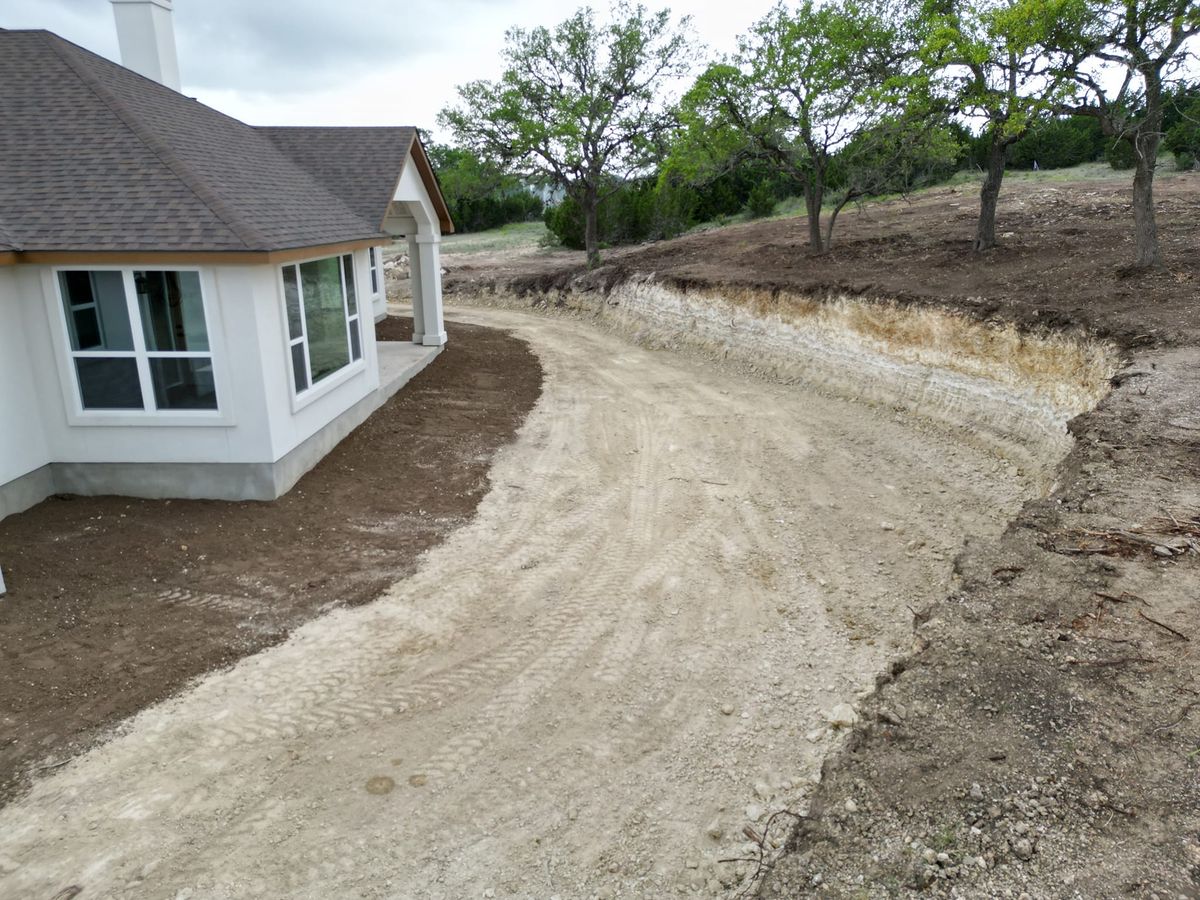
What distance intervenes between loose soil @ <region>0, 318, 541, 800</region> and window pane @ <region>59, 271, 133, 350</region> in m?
1.96

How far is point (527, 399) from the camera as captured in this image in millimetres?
15109

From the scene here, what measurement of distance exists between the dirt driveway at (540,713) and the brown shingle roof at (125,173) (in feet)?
15.4

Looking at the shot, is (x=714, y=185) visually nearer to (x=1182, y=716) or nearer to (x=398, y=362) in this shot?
(x=398, y=362)

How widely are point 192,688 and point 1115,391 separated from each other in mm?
11142

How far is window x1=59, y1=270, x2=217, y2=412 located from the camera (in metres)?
8.86

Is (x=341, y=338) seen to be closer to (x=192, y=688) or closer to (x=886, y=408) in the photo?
(x=192, y=688)

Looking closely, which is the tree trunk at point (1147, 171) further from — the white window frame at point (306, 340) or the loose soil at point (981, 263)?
the white window frame at point (306, 340)

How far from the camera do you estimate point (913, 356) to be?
14.4m

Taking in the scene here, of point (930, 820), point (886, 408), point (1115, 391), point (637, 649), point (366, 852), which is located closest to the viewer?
point (930, 820)

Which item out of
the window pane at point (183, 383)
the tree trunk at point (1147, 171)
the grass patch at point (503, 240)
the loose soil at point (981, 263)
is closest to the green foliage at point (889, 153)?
the loose soil at point (981, 263)

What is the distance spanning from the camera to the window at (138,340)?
8.86 metres

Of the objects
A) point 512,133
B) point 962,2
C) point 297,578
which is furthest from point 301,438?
point 512,133

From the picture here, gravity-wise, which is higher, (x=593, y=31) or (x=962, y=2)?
(x=593, y=31)

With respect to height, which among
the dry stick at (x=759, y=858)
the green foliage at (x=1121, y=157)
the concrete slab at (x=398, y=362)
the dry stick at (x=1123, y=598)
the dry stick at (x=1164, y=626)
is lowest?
the dry stick at (x=759, y=858)
